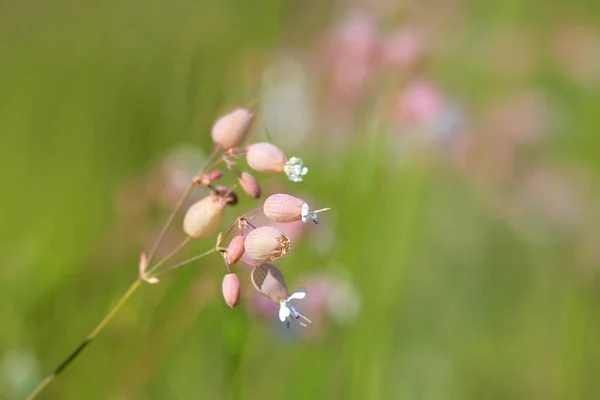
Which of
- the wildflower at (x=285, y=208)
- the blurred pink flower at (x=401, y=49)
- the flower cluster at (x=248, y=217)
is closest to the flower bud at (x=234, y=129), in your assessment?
the flower cluster at (x=248, y=217)

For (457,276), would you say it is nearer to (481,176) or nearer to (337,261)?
(481,176)

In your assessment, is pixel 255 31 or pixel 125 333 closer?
pixel 125 333

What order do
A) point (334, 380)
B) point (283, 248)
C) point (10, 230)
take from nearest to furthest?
point (283, 248), point (334, 380), point (10, 230)

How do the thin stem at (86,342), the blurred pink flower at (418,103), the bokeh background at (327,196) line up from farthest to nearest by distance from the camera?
the blurred pink flower at (418,103) < the bokeh background at (327,196) < the thin stem at (86,342)

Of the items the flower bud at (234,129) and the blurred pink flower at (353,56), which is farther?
the blurred pink flower at (353,56)

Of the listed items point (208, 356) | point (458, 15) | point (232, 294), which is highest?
point (232, 294)

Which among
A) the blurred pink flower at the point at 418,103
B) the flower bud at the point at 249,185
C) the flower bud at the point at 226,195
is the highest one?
the flower bud at the point at 249,185

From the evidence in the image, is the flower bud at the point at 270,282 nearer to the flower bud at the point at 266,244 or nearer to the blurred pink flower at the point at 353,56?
the flower bud at the point at 266,244

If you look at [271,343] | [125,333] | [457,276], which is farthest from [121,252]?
[457,276]
